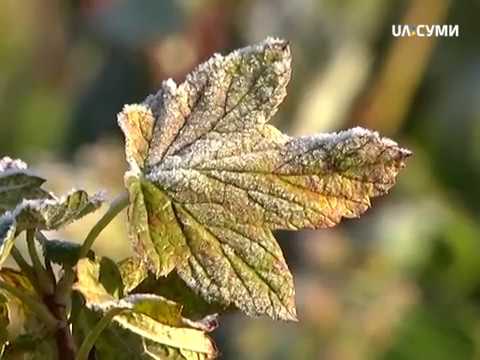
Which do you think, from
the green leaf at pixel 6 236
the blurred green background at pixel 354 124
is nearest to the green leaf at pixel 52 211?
the green leaf at pixel 6 236

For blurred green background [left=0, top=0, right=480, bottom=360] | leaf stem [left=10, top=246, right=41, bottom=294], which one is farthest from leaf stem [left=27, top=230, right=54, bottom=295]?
blurred green background [left=0, top=0, right=480, bottom=360]

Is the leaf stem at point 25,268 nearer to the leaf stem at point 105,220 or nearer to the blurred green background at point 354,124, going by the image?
the leaf stem at point 105,220

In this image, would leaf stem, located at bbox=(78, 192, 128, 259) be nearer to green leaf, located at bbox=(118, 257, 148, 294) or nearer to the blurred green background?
green leaf, located at bbox=(118, 257, 148, 294)

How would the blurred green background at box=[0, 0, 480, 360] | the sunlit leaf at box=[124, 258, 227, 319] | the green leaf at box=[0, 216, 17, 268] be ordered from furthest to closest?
the blurred green background at box=[0, 0, 480, 360]
the sunlit leaf at box=[124, 258, 227, 319]
the green leaf at box=[0, 216, 17, 268]

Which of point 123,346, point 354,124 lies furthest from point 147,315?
point 354,124

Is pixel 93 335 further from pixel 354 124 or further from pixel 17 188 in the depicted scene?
pixel 354 124

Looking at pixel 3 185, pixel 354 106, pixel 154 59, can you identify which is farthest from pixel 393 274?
pixel 3 185

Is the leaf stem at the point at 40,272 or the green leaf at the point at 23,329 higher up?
the leaf stem at the point at 40,272
